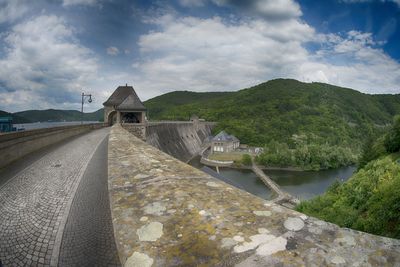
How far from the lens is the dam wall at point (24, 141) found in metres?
10.1

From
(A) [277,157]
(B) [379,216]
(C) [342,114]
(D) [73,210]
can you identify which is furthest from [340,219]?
(C) [342,114]

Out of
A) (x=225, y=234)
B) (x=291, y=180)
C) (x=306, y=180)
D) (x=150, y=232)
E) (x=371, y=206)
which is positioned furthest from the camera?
(x=306, y=180)

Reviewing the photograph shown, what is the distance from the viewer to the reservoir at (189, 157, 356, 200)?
1792 inches

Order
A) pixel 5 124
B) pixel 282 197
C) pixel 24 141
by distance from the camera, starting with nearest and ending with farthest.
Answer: pixel 24 141 → pixel 5 124 → pixel 282 197

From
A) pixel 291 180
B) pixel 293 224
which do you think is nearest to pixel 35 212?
pixel 293 224

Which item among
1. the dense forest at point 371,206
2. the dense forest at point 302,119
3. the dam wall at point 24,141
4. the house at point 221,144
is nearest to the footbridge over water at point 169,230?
the dam wall at point 24,141

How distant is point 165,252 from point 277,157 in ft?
222

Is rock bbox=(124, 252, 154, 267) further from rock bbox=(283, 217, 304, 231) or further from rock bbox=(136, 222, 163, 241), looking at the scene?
rock bbox=(283, 217, 304, 231)

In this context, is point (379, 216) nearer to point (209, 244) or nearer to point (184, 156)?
point (209, 244)

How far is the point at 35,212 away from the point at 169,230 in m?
3.86

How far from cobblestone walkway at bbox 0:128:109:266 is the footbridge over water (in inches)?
0.7

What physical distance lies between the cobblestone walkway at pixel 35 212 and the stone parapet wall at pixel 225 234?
1358 millimetres

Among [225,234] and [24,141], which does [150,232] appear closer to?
[225,234]

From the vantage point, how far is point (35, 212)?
462 cm
